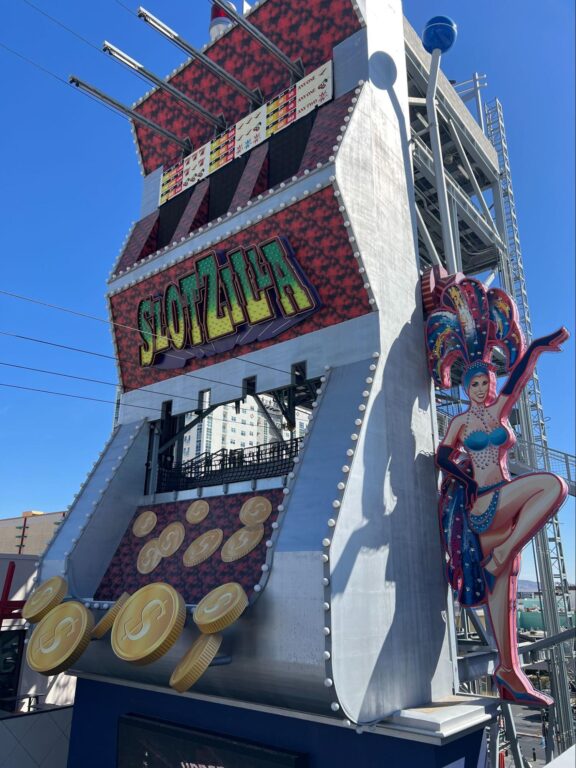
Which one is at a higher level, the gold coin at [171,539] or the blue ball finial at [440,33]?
the blue ball finial at [440,33]

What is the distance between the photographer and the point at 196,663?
10.8 m

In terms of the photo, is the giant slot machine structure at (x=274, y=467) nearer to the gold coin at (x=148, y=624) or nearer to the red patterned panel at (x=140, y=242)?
the gold coin at (x=148, y=624)

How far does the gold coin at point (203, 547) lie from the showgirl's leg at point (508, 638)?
663cm

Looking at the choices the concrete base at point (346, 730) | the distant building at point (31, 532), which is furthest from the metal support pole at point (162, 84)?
the distant building at point (31, 532)

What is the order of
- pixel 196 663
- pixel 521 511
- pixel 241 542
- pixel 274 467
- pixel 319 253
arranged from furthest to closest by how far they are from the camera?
pixel 274 467 → pixel 319 253 → pixel 241 542 → pixel 521 511 → pixel 196 663

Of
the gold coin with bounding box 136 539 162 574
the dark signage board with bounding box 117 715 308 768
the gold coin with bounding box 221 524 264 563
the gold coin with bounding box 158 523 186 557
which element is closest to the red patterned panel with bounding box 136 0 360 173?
the gold coin with bounding box 158 523 186 557

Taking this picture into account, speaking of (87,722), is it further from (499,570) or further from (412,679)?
(499,570)

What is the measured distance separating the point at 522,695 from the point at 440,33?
59.8ft

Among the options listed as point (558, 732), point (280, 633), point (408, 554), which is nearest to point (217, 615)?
point (280, 633)

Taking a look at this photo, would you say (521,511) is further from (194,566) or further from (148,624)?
(148,624)

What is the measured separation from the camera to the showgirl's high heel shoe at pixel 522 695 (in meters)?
11.6

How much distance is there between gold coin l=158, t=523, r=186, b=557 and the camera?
15625mm

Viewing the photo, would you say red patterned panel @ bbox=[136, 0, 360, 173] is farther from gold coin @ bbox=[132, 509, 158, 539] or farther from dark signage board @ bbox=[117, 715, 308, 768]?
dark signage board @ bbox=[117, 715, 308, 768]

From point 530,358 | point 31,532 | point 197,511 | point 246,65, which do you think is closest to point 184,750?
point 197,511
